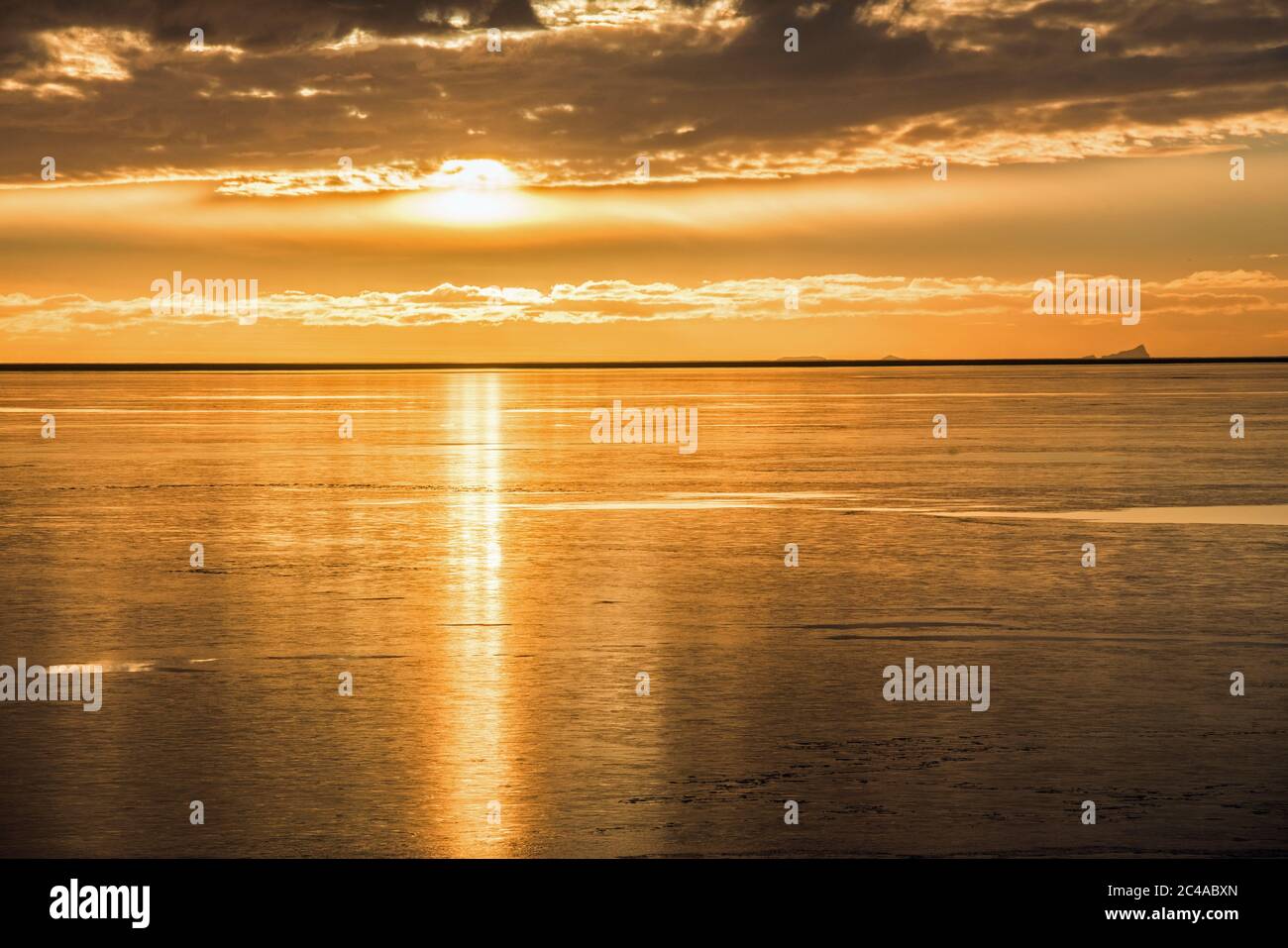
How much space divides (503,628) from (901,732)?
6.09 m

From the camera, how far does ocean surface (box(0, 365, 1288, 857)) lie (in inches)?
405

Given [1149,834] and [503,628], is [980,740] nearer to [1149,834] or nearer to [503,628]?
[1149,834]

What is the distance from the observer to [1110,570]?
70.0 feet

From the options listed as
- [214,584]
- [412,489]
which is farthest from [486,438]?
[214,584]

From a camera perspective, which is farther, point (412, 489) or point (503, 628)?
point (412, 489)

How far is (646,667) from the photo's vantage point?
15.0 m

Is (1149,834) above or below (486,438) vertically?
below

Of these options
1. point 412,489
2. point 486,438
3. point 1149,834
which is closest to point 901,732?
point 1149,834

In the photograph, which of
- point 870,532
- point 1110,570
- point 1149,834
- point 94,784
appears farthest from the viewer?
point 870,532

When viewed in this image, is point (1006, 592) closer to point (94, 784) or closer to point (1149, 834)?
point (1149, 834)

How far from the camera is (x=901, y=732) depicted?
12.5 meters

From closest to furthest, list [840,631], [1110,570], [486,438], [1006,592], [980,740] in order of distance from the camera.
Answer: [980,740], [840,631], [1006,592], [1110,570], [486,438]

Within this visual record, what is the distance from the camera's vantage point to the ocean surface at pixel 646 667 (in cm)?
1028

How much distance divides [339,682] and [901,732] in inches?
216
